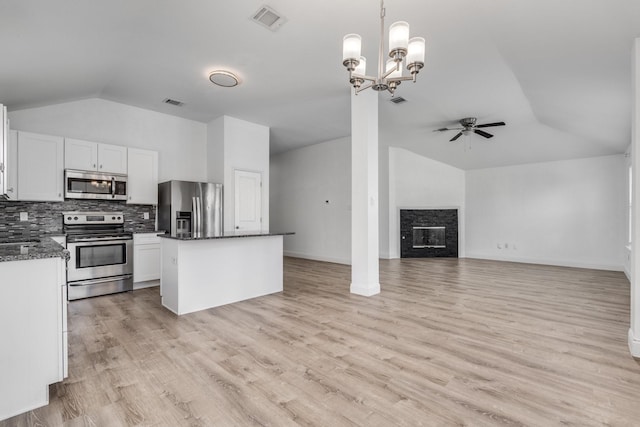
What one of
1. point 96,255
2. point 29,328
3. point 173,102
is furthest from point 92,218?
point 29,328

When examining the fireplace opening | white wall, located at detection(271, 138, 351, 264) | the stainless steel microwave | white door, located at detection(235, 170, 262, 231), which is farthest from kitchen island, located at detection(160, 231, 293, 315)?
the fireplace opening

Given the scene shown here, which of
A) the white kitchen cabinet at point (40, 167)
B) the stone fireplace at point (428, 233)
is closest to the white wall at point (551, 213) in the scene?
the stone fireplace at point (428, 233)

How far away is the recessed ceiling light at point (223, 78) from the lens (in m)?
4.00

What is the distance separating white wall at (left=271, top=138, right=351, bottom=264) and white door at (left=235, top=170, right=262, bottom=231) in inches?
86.3

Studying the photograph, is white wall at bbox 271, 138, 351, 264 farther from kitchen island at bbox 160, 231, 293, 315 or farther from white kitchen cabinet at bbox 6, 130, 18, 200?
white kitchen cabinet at bbox 6, 130, 18, 200

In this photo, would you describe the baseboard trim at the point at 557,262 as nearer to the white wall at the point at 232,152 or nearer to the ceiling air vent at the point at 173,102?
the white wall at the point at 232,152

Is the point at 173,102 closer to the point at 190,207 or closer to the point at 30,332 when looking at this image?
the point at 190,207

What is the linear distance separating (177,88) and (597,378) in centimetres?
549

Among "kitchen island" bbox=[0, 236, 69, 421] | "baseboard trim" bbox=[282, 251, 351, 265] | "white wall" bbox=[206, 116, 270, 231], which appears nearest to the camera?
"kitchen island" bbox=[0, 236, 69, 421]

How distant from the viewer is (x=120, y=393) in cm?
201

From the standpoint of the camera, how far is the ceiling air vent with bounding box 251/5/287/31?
9.03ft

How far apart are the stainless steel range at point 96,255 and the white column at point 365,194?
3401 millimetres

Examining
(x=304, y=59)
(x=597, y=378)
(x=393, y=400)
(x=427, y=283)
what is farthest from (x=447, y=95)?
(x=393, y=400)

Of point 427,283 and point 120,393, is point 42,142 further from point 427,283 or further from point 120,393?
point 427,283
